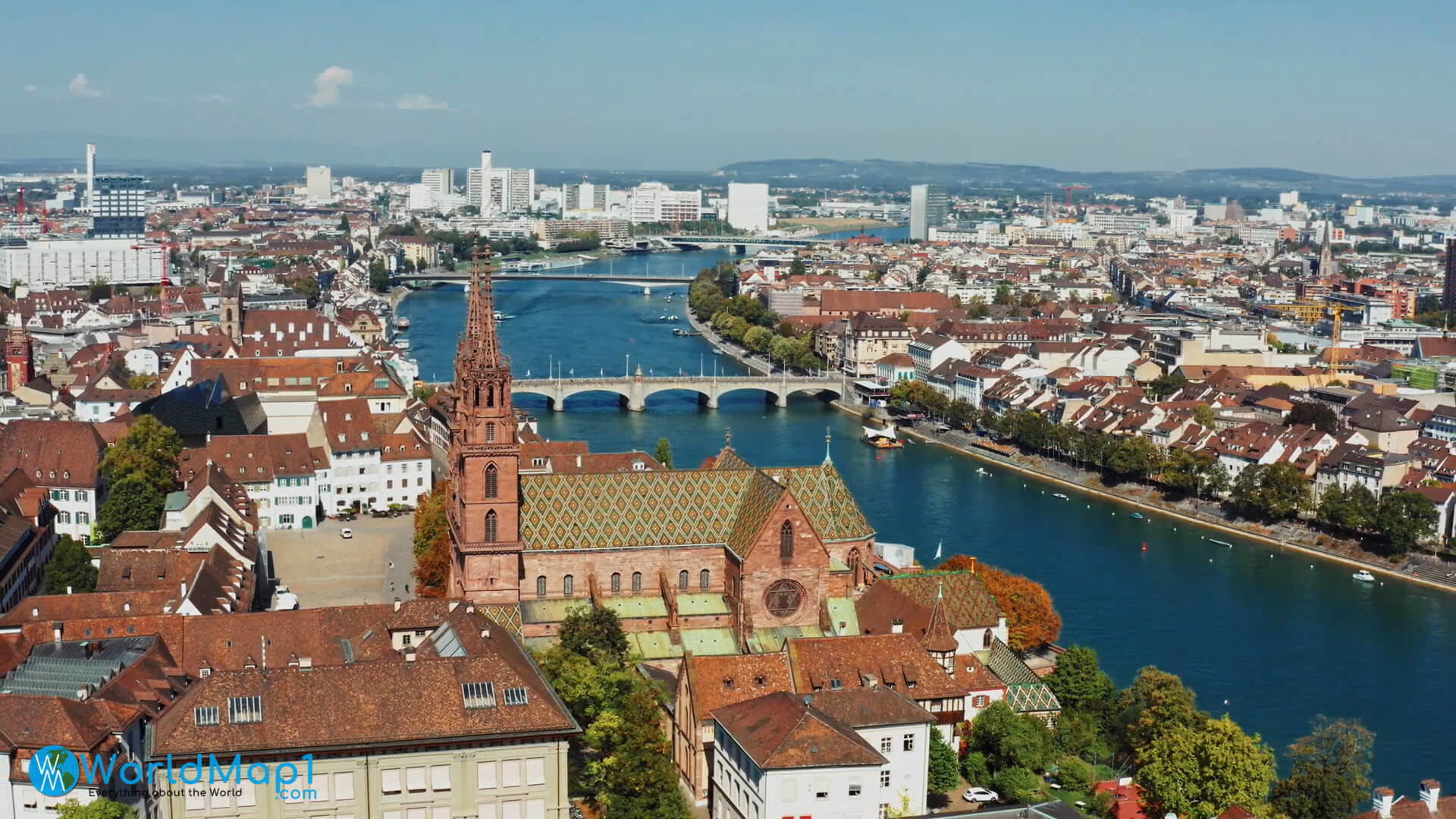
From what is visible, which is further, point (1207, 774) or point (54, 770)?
point (1207, 774)

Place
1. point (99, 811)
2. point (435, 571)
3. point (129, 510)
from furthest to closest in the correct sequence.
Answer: point (129, 510), point (435, 571), point (99, 811)

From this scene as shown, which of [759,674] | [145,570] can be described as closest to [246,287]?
[145,570]

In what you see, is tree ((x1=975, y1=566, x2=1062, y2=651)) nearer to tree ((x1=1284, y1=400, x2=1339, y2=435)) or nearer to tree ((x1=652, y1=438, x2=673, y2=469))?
tree ((x1=652, y1=438, x2=673, y2=469))

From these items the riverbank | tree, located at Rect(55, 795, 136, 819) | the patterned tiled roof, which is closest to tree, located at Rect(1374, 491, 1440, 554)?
the riverbank

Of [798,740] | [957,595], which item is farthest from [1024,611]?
[798,740]

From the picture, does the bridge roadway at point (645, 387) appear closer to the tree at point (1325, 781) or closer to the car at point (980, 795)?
the car at point (980, 795)

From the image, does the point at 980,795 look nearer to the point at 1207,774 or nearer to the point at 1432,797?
the point at 1207,774

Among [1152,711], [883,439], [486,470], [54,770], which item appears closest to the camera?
[54,770]

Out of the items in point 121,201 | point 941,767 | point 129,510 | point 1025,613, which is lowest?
point 941,767

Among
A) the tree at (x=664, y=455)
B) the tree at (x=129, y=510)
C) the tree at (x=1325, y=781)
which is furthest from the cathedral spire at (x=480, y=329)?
the tree at (x=664, y=455)
